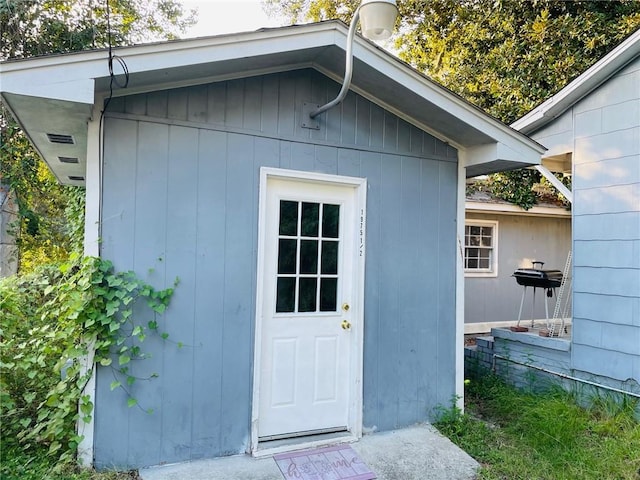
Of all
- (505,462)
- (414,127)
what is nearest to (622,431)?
(505,462)

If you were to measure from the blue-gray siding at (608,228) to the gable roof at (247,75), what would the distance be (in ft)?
3.36

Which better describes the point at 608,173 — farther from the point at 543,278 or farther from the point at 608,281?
the point at 543,278

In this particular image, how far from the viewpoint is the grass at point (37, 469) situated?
2.70 metres

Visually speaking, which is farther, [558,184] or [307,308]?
[558,184]

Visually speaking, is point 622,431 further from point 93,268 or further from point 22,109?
point 22,109

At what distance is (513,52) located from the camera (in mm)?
8766

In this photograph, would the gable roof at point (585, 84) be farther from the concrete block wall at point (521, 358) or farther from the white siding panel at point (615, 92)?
the concrete block wall at point (521, 358)

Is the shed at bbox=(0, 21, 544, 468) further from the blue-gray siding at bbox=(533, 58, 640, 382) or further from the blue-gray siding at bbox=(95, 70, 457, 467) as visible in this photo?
the blue-gray siding at bbox=(533, 58, 640, 382)

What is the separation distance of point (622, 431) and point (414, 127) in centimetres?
318

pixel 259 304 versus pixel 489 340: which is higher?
pixel 259 304

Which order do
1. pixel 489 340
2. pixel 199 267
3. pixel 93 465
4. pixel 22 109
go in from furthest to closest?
pixel 489 340, pixel 199 267, pixel 93 465, pixel 22 109

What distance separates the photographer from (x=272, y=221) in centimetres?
349

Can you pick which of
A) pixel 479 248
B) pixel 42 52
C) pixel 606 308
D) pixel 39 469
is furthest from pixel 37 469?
pixel 479 248

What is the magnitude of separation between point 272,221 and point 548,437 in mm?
2930
